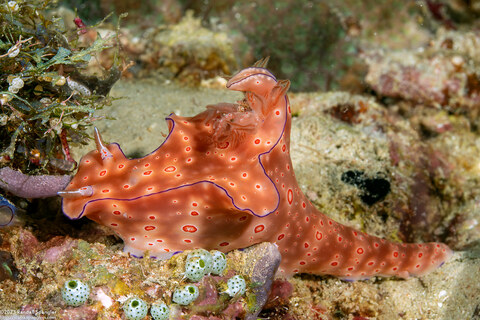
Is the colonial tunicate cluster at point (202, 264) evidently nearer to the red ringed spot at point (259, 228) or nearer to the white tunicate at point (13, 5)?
the red ringed spot at point (259, 228)

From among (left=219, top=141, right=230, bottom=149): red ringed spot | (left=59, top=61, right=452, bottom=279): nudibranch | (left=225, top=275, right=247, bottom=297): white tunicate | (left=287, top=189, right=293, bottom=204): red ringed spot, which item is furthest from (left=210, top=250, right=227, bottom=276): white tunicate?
(left=219, top=141, right=230, bottom=149): red ringed spot

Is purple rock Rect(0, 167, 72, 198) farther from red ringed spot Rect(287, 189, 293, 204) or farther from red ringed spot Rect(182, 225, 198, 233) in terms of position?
red ringed spot Rect(287, 189, 293, 204)

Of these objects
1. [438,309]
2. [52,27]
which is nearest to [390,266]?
[438,309]

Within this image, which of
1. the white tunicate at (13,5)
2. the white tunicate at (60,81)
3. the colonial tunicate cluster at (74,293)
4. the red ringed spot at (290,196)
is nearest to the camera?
the colonial tunicate cluster at (74,293)

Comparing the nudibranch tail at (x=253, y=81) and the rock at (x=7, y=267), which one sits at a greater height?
the nudibranch tail at (x=253, y=81)

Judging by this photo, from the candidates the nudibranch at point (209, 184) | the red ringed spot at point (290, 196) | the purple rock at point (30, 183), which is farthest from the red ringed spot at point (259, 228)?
the purple rock at point (30, 183)

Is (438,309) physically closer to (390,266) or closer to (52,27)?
(390,266)

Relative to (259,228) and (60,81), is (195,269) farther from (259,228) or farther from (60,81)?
(60,81)

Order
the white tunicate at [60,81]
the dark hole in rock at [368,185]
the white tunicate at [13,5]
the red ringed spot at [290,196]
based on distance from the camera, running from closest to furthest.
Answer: the white tunicate at [13,5] → the white tunicate at [60,81] → the red ringed spot at [290,196] → the dark hole in rock at [368,185]
